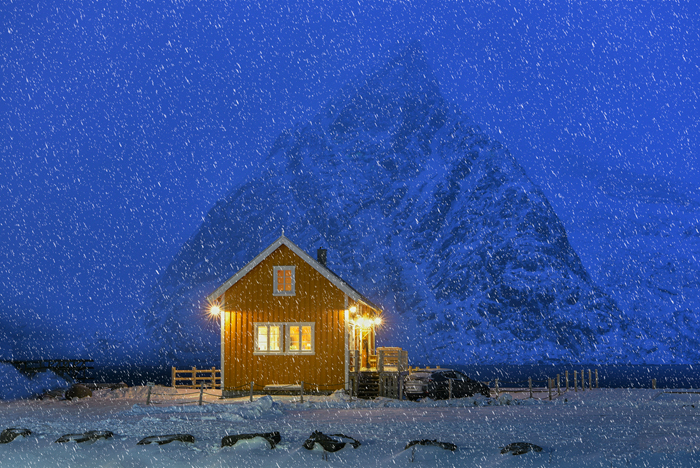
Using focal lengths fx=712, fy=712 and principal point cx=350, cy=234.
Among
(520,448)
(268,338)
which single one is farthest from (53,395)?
(520,448)

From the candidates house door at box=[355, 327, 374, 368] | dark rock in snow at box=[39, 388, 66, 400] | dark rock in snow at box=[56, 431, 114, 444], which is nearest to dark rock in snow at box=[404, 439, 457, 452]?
dark rock in snow at box=[56, 431, 114, 444]

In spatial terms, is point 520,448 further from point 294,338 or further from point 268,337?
point 268,337

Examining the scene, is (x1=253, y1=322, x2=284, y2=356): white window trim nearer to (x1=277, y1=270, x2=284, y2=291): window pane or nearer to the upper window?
the upper window

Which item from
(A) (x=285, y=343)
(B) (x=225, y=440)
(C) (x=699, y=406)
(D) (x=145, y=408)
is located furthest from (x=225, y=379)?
(C) (x=699, y=406)

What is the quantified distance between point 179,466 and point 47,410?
16.2m

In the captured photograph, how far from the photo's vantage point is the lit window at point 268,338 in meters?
34.4

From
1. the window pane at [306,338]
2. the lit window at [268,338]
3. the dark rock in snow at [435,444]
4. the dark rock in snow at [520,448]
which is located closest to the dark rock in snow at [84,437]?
the dark rock in snow at [435,444]

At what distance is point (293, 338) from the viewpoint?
34.5 m

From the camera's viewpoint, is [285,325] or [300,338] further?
[285,325]

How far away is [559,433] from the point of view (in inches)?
751

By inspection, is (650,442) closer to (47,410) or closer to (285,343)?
(285,343)

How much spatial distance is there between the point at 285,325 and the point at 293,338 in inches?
29.4

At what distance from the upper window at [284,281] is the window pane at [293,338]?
1764 mm

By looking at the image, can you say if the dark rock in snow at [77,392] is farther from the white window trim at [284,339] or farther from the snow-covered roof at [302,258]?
the white window trim at [284,339]
